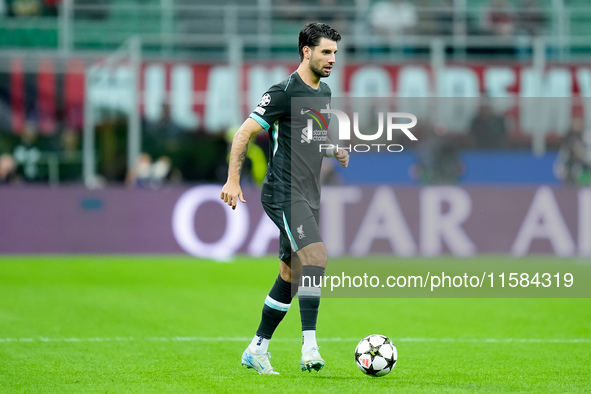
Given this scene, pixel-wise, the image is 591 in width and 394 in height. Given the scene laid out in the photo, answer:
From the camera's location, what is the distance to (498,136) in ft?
54.9

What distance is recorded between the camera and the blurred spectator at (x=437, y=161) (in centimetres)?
1623

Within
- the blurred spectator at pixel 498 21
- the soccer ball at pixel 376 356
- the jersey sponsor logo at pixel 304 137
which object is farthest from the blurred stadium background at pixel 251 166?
the jersey sponsor logo at pixel 304 137

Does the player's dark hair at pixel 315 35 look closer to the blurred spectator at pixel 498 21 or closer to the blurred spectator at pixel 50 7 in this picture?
the blurred spectator at pixel 498 21

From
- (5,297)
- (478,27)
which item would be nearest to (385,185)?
(478,27)

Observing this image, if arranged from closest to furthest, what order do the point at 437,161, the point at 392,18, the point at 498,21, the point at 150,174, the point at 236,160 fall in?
the point at 236,160 → the point at 437,161 → the point at 150,174 → the point at 498,21 → the point at 392,18

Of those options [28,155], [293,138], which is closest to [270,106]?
[293,138]

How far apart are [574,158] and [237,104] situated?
19.0 feet

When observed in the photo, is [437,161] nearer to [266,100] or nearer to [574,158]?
[574,158]

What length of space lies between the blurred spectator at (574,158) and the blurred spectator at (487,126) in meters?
1.04

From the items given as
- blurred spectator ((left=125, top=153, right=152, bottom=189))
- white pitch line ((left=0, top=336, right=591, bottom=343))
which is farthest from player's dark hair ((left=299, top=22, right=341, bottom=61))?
blurred spectator ((left=125, top=153, right=152, bottom=189))

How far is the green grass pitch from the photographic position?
614 centimetres

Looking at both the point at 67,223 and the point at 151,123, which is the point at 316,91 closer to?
the point at 67,223

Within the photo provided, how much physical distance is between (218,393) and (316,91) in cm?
202

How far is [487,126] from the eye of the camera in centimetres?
1675
